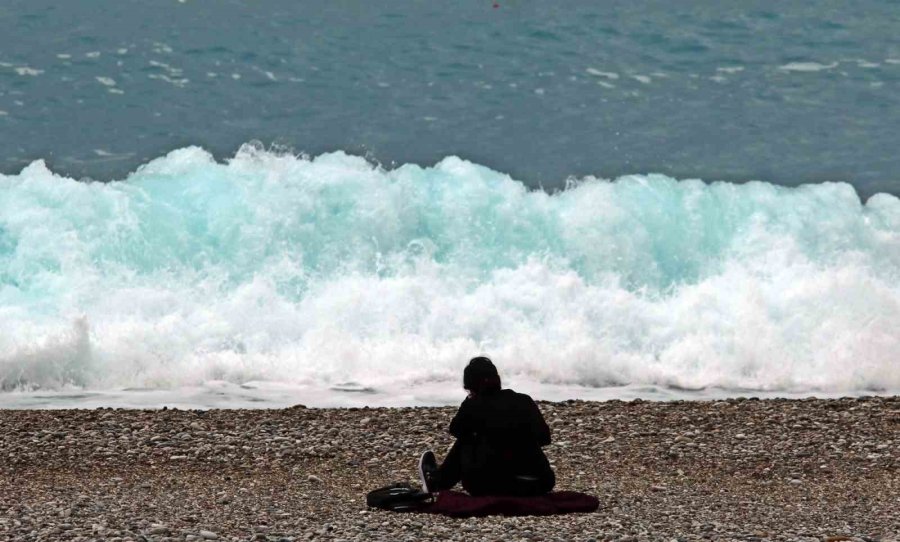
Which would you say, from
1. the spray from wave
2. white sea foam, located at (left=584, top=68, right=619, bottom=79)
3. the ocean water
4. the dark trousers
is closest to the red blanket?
the dark trousers

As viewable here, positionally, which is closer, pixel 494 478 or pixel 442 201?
pixel 494 478

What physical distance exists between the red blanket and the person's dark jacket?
15 cm

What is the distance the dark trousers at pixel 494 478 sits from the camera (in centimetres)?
1051

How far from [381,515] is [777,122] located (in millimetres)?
25624

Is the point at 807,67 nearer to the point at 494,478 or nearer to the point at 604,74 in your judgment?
the point at 604,74

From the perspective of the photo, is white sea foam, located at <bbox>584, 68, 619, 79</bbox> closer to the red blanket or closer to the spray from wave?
the spray from wave

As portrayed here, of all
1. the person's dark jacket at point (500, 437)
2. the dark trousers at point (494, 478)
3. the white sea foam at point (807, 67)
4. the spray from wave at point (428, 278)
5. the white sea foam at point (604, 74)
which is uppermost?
the white sea foam at point (807, 67)

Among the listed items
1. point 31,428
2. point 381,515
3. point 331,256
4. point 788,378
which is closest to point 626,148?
point 331,256

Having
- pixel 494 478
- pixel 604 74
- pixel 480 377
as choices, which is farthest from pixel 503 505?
pixel 604 74

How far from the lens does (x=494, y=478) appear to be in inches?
414

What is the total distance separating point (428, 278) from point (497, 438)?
45.5 ft

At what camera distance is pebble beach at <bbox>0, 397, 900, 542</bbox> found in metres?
9.98

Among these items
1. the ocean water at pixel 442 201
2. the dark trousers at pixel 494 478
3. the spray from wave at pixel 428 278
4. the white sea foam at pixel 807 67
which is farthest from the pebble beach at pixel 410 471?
the white sea foam at pixel 807 67

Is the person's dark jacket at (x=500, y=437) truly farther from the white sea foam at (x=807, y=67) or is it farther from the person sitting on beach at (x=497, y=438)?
the white sea foam at (x=807, y=67)
